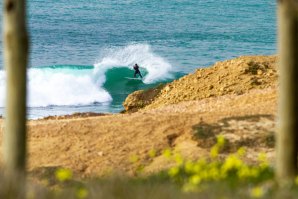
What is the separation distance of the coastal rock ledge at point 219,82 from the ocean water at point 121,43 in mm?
6123

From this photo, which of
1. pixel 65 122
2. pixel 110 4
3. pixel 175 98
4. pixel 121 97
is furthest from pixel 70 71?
pixel 110 4

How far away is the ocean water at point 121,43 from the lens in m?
31.3

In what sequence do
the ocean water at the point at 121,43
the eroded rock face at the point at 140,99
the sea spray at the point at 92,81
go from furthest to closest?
1. the ocean water at the point at 121,43
2. the sea spray at the point at 92,81
3. the eroded rock face at the point at 140,99

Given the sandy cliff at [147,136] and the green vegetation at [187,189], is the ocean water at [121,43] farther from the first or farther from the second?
the green vegetation at [187,189]

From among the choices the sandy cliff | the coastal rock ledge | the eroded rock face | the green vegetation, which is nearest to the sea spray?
the eroded rock face

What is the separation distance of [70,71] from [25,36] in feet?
87.8

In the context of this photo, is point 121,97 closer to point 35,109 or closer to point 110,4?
point 35,109

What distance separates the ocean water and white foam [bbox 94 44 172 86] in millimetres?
41

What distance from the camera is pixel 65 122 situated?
14.3 metres

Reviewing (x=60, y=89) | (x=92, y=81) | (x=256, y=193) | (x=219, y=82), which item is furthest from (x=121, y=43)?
(x=256, y=193)

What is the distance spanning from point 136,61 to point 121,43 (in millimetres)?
4819

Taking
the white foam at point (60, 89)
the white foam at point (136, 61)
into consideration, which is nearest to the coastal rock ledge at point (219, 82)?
the white foam at point (60, 89)

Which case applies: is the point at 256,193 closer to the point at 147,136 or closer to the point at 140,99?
the point at 147,136

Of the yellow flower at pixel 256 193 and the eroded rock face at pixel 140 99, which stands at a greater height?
the yellow flower at pixel 256 193
